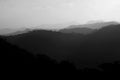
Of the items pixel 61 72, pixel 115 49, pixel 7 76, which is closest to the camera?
pixel 7 76

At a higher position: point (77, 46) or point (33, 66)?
point (77, 46)

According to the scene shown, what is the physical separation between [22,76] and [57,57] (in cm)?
3078

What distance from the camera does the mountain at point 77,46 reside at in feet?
179

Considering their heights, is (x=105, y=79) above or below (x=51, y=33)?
below

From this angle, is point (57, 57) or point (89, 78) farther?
point (57, 57)

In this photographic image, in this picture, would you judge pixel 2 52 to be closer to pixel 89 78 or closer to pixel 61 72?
pixel 61 72

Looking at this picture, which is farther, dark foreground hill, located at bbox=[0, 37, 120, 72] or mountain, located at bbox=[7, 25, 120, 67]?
mountain, located at bbox=[7, 25, 120, 67]

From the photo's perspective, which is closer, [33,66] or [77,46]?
[33,66]

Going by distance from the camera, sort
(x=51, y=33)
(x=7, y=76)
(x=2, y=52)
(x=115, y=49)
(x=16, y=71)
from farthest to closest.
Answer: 1. (x=51, y=33)
2. (x=115, y=49)
3. (x=2, y=52)
4. (x=16, y=71)
5. (x=7, y=76)

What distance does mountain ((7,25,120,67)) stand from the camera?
5441 centimetres

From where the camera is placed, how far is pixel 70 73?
97.2 feet

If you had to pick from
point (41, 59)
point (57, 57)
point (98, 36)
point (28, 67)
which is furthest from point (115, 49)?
point (28, 67)

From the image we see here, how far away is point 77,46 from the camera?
64.6 meters

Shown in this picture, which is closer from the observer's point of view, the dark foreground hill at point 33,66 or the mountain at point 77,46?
the dark foreground hill at point 33,66
